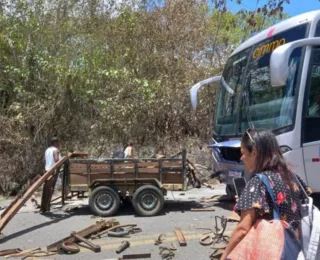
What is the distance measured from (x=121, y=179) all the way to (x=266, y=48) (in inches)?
143

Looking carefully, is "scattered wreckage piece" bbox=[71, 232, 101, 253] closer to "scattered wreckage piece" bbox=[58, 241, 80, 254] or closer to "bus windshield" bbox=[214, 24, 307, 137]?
"scattered wreckage piece" bbox=[58, 241, 80, 254]

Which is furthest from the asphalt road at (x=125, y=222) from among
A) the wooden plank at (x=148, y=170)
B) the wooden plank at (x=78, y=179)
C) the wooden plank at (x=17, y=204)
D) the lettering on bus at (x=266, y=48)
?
the lettering on bus at (x=266, y=48)

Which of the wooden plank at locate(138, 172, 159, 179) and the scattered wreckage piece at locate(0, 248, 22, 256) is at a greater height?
the wooden plank at locate(138, 172, 159, 179)

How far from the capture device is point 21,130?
46.3 feet

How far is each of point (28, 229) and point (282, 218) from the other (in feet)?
21.8

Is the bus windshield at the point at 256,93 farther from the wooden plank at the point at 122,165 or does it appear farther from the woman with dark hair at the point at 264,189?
the woman with dark hair at the point at 264,189

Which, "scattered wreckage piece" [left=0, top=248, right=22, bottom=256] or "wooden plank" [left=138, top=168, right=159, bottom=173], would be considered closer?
"scattered wreckage piece" [left=0, top=248, right=22, bottom=256]

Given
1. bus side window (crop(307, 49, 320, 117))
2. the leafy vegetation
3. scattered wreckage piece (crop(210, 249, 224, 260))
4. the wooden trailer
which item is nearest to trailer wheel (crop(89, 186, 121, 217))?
the wooden trailer

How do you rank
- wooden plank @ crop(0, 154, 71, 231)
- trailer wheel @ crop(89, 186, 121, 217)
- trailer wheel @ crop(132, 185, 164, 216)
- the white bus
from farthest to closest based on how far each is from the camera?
trailer wheel @ crop(89, 186, 121, 217) → trailer wheel @ crop(132, 185, 164, 216) → wooden plank @ crop(0, 154, 71, 231) → the white bus

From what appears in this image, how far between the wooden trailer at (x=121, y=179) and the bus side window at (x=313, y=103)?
2.71 metres

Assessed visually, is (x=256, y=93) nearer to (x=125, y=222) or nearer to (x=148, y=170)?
(x=148, y=170)

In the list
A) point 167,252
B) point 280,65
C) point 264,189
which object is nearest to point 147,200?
point 167,252

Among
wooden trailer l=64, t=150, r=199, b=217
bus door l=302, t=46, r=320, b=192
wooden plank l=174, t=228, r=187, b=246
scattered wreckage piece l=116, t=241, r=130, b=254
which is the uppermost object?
bus door l=302, t=46, r=320, b=192

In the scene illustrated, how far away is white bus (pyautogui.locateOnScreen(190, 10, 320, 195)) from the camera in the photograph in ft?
24.9
